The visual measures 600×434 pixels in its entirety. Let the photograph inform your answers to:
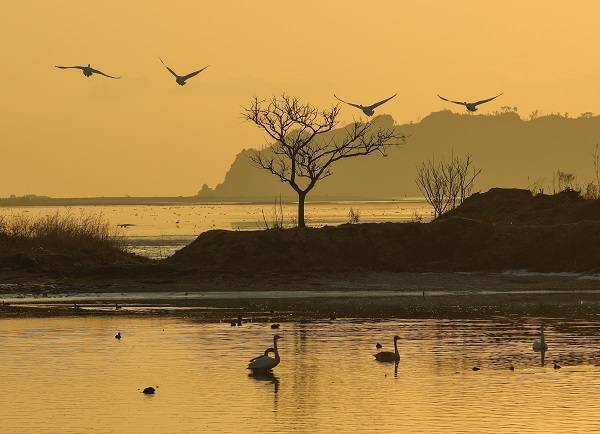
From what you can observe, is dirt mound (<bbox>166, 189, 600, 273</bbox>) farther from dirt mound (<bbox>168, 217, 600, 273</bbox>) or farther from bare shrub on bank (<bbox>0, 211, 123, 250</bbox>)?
bare shrub on bank (<bbox>0, 211, 123, 250</bbox>)

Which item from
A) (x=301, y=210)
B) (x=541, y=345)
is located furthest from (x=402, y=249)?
(x=541, y=345)

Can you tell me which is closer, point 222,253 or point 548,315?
point 548,315

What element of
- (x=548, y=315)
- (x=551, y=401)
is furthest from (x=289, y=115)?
(x=551, y=401)

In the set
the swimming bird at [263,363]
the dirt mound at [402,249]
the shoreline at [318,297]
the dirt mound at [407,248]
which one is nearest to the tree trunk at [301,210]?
the dirt mound at [402,249]

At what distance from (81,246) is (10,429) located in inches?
1559

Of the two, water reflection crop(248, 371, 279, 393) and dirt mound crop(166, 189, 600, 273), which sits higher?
dirt mound crop(166, 189, 600, 273)

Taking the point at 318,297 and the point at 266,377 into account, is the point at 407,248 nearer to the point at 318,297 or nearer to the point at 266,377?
the point at 318,297

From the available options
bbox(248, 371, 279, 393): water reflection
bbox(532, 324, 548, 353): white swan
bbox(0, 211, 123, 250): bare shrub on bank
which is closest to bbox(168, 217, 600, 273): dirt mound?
bbox(0, 211, 123, 250): bare shrub on bank

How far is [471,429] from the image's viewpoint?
2514 cm

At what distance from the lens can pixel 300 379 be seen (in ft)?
105

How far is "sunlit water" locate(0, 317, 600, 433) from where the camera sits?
26281 mm

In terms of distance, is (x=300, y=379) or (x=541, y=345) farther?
(x=541, y=345)

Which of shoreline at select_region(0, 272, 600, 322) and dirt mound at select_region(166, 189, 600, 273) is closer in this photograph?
shoreline at select_region(0, 272, 600, 322)

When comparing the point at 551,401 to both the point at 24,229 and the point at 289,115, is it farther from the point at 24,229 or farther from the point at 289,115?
the point at 289,115
